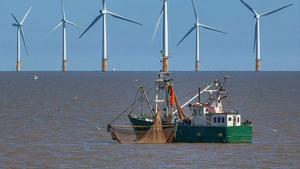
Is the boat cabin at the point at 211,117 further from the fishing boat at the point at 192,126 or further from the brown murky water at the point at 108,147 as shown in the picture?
the brown murky water at the point at 108,147

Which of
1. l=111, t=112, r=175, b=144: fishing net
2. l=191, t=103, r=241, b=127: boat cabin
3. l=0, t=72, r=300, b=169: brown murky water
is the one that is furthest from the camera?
l=111, t=112, r=175, b=144: fishing net

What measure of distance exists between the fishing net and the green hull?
0.88 meters

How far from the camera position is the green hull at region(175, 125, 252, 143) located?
96938mm

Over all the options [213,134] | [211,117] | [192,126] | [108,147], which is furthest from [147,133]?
[211,117]

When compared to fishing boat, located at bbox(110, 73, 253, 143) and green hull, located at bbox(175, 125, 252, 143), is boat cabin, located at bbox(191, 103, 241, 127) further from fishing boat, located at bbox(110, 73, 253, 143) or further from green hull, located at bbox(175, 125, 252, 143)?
green hull, located at bbox(175, 125, 252, 143)

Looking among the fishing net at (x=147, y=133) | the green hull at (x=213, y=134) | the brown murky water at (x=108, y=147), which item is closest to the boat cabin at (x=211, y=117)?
the green hull at (x=213, y=134)

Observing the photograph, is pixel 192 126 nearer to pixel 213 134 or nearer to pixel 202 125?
pixel 202 125

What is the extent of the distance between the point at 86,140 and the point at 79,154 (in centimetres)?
1345

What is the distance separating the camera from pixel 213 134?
97562 millimetres

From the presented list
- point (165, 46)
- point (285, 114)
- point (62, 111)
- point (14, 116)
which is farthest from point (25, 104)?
point (165, 46)

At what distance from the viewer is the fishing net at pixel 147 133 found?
324 feet

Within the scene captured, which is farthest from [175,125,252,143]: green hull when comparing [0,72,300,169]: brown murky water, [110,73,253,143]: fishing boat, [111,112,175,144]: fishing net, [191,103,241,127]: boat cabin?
[111,112,175,144]: fishing net

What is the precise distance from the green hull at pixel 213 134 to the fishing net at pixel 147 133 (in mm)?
878

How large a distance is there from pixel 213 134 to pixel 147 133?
5.77 metres
